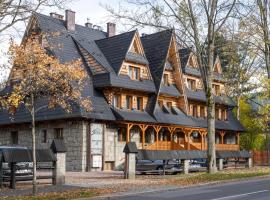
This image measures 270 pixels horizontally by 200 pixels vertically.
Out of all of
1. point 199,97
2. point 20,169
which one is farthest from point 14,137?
point 20,169

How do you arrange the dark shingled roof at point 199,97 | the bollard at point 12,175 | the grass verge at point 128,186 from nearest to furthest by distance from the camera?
the grass verge at point 128,186, the bollard at point 12,175, the dark shingled roof at point 199,97

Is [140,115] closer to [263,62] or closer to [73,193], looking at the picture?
[263,62]

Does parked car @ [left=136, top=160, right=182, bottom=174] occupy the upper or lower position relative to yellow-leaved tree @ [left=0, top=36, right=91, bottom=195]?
lower

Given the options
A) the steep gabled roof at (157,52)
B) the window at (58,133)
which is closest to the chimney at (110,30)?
the steep gabled roof at (157,52)

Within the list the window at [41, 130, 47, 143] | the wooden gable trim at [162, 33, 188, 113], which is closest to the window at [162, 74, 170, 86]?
the wooden gable trim at [162, 33, 188, 113]

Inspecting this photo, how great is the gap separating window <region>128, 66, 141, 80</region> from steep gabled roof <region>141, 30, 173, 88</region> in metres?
1.93

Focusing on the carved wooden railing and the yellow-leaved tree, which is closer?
the yellow-leaved tree

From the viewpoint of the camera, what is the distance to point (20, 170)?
21.1 m

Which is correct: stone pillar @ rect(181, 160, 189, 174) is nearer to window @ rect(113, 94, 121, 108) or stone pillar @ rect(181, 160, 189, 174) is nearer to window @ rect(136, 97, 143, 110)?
window @ rect(113, 94, 121, 108)

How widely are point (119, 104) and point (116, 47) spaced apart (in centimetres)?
508

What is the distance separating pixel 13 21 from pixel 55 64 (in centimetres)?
328

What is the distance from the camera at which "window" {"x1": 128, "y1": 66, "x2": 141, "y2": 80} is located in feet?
126

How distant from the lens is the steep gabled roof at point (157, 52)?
4066 centimetres

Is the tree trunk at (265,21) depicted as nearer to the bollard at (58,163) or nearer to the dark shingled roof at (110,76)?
the dark shingled roof at (110,76)
